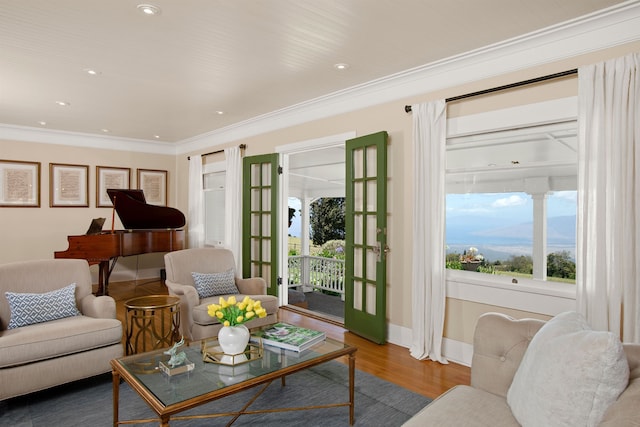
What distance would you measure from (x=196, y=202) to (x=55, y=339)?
471cm

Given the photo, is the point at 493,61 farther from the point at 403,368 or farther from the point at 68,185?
the point at 68,185

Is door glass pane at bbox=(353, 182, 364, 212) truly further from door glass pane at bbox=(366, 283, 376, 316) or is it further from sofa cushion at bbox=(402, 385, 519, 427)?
sofa cushion at bbox=(402, 385, 519, 427)

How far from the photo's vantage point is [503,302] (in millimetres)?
3363

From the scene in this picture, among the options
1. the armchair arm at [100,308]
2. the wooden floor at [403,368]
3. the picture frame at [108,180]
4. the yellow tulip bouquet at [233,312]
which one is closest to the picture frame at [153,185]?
the picture frame at [108,180]

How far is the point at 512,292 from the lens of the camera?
3.31 meters

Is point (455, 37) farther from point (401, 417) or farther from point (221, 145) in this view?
point (221, 145)

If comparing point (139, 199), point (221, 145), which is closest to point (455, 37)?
point (221, 145)

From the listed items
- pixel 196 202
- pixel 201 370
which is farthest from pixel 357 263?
pixel 196 202

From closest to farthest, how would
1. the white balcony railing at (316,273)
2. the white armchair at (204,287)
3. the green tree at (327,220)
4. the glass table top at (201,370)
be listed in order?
the glass table top at (201,370)
the white armchair at (204,287)
the white balcony railing at (316,273)
the green tree at (327,220)

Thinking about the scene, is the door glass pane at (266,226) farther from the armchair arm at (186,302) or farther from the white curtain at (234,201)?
the armchair arm at (186,302)

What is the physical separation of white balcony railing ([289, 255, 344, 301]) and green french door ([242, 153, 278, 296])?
1.48 meters

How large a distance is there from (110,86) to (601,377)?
488 centimetres

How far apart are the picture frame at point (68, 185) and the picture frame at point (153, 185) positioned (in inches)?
36.7

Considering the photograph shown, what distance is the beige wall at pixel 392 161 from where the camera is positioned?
10.7 ft
